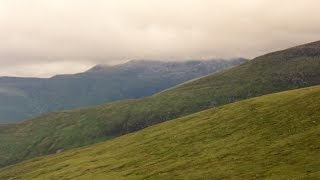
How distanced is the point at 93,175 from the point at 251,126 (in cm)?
3857

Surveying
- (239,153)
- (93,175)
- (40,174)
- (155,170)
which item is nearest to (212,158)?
(239,153)

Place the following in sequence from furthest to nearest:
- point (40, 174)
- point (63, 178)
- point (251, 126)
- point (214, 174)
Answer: point (40, 174), point (63, 178), point (251, 126), point (214, 174)

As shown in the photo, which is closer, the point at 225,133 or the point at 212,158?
the point at 212,158

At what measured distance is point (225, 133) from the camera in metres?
113

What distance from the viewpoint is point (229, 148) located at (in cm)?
9700

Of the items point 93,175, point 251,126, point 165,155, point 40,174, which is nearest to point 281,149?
point 251,126

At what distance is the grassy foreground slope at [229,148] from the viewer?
77250 mm

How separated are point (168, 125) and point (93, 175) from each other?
162 ft

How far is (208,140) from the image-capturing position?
11188 cm

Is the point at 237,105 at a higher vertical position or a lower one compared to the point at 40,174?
higher

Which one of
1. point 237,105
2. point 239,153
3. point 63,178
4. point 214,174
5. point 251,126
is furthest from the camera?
point 237,105

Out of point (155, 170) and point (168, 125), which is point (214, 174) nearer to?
Answer: point (155, 170)

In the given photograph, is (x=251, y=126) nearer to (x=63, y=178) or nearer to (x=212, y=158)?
(x=212, y=158)

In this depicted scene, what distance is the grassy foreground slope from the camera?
253 ft
